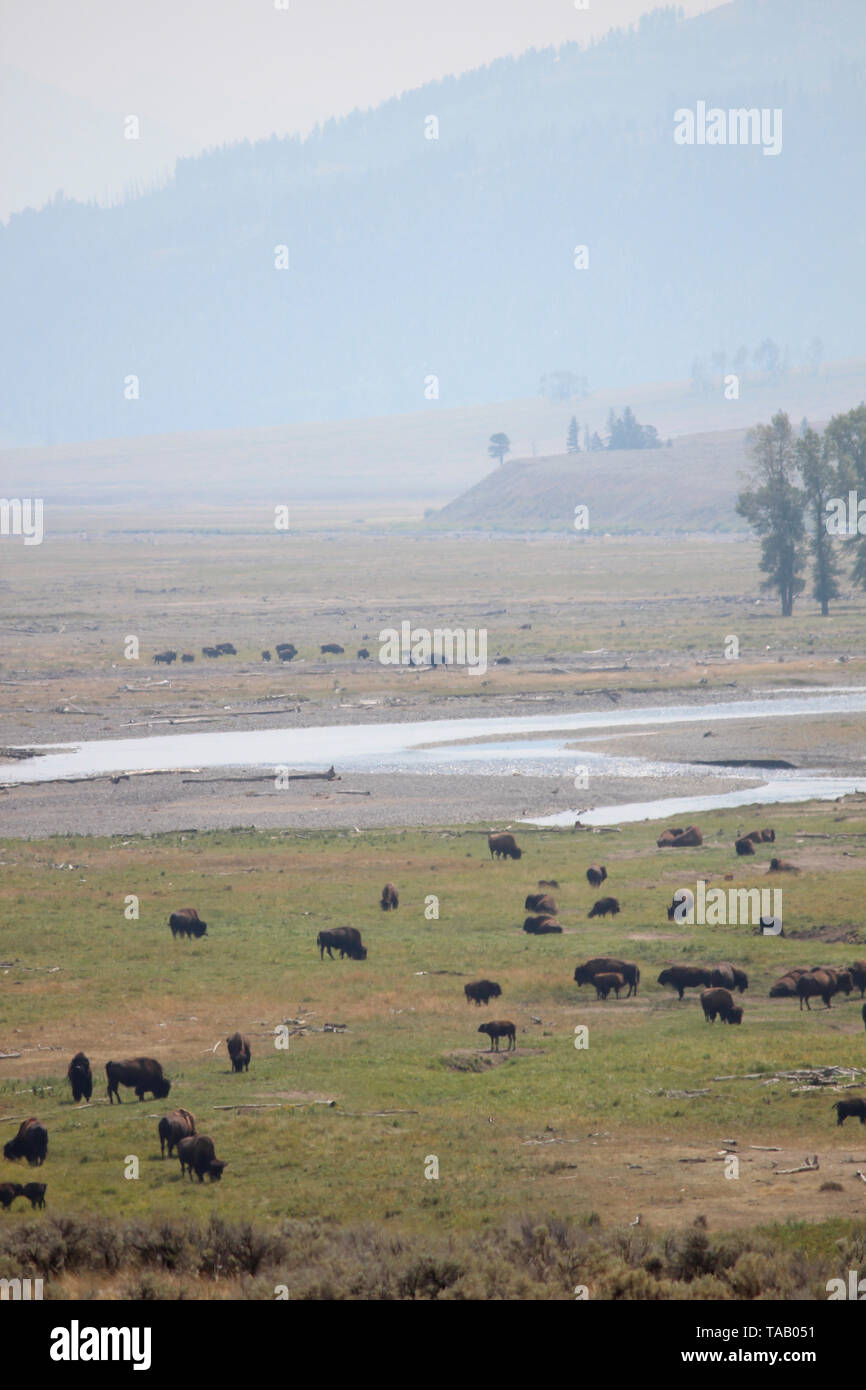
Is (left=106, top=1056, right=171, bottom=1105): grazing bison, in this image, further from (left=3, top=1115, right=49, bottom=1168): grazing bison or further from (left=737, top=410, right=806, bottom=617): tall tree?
(left=737, top=410, right=806, bottom=617): tall tree

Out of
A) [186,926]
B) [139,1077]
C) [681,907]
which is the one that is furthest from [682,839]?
[139,1077]

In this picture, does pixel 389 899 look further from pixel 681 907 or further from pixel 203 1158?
pixel 203 1158

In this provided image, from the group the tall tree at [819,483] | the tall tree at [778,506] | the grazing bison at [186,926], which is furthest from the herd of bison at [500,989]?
the tall tree at [819,483]

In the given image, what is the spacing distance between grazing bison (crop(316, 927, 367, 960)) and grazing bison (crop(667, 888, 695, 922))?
23.0 ft

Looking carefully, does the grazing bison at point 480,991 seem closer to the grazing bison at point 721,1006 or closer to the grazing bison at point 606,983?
the grazing bison at point 606,983

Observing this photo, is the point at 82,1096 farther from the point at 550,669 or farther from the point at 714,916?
the point at 550,669

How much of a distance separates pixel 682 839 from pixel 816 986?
14.3 meters

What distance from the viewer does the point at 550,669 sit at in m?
78.5

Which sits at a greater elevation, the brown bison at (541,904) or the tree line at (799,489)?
the tree line at (799,489)

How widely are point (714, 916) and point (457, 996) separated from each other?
8.25 m

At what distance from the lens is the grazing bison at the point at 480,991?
2706 cm

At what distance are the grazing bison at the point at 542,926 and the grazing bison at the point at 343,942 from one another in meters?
3.95

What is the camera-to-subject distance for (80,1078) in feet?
73.0
